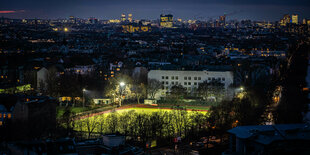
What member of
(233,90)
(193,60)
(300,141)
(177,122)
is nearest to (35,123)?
(177,122)

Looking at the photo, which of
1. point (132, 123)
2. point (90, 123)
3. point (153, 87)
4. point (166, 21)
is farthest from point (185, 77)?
point (166, 21)

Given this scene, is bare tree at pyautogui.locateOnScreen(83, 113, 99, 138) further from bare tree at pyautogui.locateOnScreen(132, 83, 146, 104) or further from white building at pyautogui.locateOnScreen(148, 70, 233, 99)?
white building at pyautogui.locateOnScreen(148, 70, 233, 99)

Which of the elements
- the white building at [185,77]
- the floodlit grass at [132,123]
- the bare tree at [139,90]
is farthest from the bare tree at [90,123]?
the white building at [185,77]

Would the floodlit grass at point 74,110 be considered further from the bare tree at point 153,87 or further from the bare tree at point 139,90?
the bare tree at point 153,87

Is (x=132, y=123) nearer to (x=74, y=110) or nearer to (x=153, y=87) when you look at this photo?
(x=74, y=110)

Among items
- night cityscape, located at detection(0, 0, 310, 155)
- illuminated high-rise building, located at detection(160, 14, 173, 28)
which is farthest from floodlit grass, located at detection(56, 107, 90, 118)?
illuminated high-rise building, located at detection(160, 14, 173, 28)

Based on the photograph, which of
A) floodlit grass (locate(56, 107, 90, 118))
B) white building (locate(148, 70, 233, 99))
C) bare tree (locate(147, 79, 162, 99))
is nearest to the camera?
floodlit grass (locate(56, 107, 90, 118))

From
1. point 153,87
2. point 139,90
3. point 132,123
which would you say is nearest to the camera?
point 132,123

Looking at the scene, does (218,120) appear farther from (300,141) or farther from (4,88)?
(4,88)
